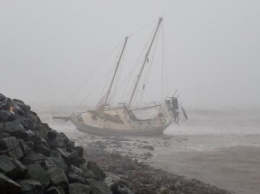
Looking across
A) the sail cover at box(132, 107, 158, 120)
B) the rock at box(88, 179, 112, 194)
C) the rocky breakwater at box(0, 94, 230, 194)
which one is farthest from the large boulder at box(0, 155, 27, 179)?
the sail cover at box(132, 107, 158, 120)

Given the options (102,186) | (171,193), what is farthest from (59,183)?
(171,193)

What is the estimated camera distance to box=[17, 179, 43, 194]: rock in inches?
313

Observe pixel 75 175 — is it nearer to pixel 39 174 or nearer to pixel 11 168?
pixel 39 174

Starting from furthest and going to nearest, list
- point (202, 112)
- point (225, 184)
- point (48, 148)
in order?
point (202, 112)
point (225, 184)
point (48, 148)

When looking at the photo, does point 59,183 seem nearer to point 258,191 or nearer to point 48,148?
point 48,148

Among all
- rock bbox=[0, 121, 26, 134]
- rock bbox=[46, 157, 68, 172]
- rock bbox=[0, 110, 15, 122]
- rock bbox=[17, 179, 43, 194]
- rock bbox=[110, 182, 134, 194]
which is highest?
rock bbox=[0, 110, 15, 122]

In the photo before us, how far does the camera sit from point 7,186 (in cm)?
745

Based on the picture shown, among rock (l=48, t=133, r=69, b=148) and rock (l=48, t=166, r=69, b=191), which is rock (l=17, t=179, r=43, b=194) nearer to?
rock (l=48, t=166, r=69, b=191)

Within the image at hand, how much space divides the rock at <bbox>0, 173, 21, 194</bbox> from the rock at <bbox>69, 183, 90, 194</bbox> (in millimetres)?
1766

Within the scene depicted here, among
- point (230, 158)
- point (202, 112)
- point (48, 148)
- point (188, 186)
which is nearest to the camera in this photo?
point (48, 148)

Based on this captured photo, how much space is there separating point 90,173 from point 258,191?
31.7 feet

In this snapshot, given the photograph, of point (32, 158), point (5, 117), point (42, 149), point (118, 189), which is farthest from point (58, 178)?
point (5, 117)

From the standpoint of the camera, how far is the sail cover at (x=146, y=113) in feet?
168

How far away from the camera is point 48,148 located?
36.1 feet
